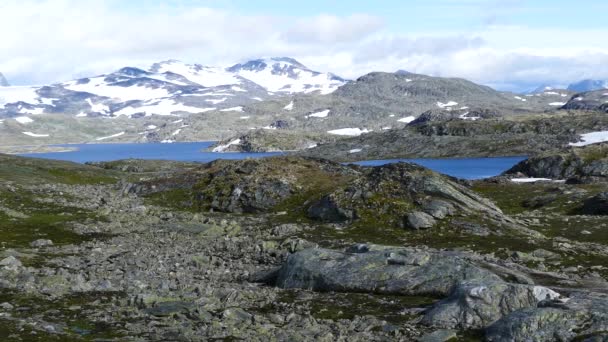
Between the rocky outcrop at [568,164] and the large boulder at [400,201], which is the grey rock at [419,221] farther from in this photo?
the rocky outcrop at [568,164]

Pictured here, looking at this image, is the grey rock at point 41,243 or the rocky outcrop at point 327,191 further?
the rocky outcrop at point 327,191

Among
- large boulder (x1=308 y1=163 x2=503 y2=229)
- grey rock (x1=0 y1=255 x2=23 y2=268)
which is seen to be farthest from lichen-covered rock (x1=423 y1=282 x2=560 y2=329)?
large boulder (x1=308 y1=163 x2=503 y2=229)

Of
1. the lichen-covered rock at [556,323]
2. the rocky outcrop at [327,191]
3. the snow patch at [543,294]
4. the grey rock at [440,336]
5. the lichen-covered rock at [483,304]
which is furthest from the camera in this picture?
the rocky outcrop at [327,191]

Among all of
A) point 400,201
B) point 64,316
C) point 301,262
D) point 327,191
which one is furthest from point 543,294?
point 327,191

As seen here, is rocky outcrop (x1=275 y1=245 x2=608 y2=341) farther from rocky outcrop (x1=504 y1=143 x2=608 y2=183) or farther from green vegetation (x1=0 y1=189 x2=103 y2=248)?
rocky outcrop (x1=504 y1=143 x2=608 y2=183)

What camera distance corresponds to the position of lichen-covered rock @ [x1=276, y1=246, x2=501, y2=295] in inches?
1196

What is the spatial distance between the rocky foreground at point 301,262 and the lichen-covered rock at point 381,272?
0.10m

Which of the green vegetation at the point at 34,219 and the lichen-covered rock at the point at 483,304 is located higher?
the green vegetation at the point at 34,219

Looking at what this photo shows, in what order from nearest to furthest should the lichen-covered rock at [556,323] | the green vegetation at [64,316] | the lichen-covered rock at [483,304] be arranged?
1. the lichen-covered rock at [556,323]
2. the green vegetation at [64,316]
3. the lichen-covered rock at [483,304]

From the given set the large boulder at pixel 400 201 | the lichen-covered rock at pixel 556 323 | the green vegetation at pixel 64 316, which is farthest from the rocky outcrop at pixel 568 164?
the green vegetation at pixel 64 316

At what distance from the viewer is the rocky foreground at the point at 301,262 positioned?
24.7 metres

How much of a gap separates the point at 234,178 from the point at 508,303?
178 feet

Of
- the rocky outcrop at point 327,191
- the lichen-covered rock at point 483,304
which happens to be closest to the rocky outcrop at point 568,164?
the rocky outcrop at point 327,191

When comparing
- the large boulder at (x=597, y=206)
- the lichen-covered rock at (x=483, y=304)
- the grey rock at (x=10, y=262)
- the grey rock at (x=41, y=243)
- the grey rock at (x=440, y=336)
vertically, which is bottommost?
the large boulder at (x=597, y=206)
